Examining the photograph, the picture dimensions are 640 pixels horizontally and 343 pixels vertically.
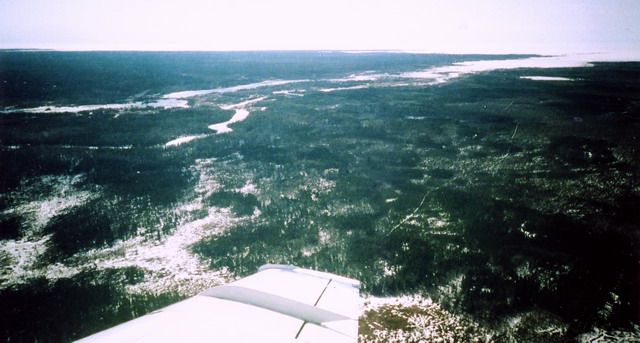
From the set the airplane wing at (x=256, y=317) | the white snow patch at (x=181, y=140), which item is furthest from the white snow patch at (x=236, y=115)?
the airplane wing at (x=256, y=317)

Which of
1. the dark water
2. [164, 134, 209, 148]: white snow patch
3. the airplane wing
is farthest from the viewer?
[164, 134, 209, 148]: white snow patch

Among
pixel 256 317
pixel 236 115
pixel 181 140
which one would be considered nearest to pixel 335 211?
pixel 256 317

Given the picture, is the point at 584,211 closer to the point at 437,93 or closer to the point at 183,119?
the point at 183,119

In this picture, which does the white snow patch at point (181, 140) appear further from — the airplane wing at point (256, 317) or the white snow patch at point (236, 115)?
the airplane wing at point (256, 317)

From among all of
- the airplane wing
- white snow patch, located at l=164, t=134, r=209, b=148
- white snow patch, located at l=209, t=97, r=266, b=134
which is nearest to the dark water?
white snow patch, located at l=164, t=134, r=209, b=148

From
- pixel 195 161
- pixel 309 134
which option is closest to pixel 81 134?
pixel 195 161

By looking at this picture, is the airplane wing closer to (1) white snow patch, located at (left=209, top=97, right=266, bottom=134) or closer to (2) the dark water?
(2) the dark water
